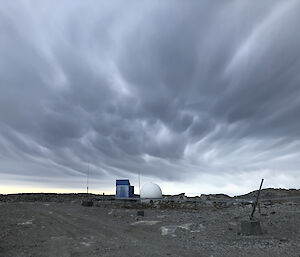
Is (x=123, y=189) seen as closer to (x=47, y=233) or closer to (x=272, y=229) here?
(x=47, y=233)

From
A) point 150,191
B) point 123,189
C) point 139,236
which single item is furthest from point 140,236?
point 123,189

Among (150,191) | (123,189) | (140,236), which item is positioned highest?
(123,189)

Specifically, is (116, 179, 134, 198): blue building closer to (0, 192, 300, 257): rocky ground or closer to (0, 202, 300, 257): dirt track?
(0, 192, 300, 257): rocky ground

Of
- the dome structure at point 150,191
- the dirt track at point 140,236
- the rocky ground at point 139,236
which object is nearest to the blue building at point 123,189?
the dome structure at point 150,191

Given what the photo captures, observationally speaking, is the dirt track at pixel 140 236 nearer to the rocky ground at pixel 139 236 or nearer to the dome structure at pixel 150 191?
the rocky ground at pixel 139 236

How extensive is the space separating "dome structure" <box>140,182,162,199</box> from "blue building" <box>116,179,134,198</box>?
2718mm

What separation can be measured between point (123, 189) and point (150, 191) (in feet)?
15.7

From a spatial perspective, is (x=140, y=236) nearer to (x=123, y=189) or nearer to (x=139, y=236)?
(x=139, y=236)

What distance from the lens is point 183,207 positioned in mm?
34531

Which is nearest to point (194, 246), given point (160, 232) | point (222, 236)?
point (222, 236)

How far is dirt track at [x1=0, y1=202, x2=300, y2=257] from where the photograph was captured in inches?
546

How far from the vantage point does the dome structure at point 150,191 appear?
135ft

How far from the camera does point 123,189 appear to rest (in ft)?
144

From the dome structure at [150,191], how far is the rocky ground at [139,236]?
15707mm
